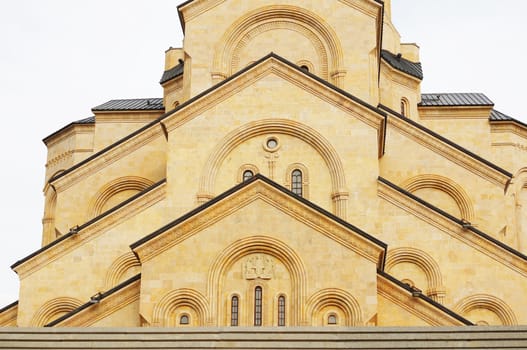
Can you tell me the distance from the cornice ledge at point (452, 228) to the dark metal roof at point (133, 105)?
643 inches

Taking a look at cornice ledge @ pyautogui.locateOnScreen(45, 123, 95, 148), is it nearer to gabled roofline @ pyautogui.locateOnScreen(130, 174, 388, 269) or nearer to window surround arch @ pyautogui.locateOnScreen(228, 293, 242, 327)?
gabled roofline @ pyautogui.locateOnScreen(130, 174, 388, 269)

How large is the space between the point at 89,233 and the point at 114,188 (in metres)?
5.27

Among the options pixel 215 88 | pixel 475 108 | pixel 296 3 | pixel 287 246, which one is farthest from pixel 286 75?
pixel 475 108

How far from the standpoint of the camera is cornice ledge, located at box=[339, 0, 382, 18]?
40.2 m

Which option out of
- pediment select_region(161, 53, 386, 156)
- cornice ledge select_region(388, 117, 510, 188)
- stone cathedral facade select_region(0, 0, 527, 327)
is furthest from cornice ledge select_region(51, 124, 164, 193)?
cornice ledge select_region(388, 117, 510, 188)

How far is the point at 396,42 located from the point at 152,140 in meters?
15.1

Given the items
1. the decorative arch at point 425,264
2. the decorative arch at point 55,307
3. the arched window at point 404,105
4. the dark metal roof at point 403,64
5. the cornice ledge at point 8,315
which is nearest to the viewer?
the decorative arch at point 425,264

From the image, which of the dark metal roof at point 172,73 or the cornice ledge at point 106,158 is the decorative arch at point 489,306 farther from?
the dark metal roof at point 172,73

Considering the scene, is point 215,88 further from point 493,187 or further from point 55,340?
point 55,340

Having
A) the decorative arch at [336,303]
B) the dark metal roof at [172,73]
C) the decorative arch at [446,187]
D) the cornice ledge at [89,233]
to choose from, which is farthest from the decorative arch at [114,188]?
the decorative arch at [336,303]

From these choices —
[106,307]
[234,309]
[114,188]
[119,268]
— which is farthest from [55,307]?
[234,309]

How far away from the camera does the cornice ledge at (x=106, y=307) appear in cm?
3170

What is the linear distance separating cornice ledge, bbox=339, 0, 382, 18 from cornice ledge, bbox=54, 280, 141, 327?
14.1 m

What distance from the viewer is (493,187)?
3959 centimetres
